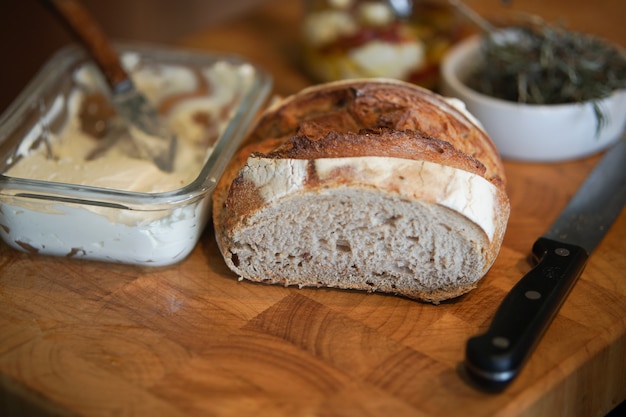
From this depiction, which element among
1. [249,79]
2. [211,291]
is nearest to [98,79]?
[249,79]

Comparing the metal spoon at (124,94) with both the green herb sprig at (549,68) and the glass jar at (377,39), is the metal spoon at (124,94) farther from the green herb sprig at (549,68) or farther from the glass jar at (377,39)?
the green herb sprig at (549,68)

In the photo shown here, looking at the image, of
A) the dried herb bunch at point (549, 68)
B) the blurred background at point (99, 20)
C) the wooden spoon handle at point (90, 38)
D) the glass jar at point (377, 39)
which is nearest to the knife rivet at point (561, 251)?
the dried herb bunch at point (549, 68)

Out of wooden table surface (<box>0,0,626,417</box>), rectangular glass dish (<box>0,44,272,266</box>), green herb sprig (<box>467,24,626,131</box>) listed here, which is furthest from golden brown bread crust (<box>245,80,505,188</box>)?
green herb sprig (<box>467,24,626,131</box>)

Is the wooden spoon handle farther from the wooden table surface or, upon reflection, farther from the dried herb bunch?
the dried herb bunch

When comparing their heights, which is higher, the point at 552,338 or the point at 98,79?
the point at 98,79

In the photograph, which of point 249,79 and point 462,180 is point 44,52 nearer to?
point 249,79
